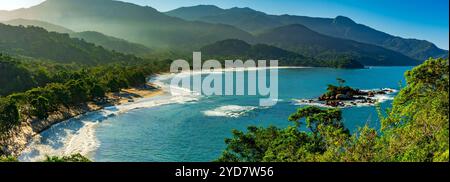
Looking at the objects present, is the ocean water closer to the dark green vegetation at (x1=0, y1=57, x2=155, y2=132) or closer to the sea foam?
the sea foam

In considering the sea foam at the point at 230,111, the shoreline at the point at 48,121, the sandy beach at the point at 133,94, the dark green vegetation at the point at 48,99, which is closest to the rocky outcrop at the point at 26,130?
the shoreline at the point at 48,121

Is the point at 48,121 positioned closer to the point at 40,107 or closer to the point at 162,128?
the point at 40,107

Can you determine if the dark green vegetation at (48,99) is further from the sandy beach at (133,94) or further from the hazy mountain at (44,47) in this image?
the hazy mountain at (44,47)

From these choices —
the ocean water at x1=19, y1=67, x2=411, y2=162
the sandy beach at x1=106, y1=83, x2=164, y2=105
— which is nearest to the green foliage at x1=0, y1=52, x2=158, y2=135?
the sandy beach at x1=106, y1=83, x2=164, y2=105

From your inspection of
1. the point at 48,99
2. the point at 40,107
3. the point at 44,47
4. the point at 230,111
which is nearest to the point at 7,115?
the point at 40,107
